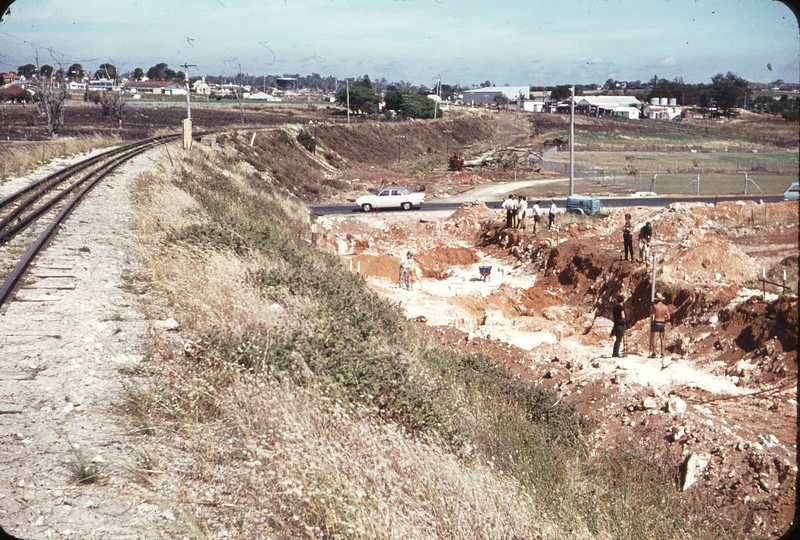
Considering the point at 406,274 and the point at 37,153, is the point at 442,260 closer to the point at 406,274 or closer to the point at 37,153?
the point at 406,274

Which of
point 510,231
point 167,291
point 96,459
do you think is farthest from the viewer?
point 510,231

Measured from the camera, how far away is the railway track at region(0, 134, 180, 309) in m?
12.5

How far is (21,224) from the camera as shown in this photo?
16094mm

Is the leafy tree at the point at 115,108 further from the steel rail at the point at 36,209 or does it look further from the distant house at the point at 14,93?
the steel rail at the point at 36,209

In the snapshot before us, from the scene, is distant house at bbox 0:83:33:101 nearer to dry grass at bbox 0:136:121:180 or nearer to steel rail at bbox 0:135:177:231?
dry grass at bbox 0:136:121:180

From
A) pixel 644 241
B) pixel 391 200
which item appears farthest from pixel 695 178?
pixel 644 241

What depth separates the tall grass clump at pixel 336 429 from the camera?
6148 millimetres

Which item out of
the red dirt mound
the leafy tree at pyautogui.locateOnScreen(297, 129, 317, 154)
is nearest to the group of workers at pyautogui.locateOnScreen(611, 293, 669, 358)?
the red dirt mound

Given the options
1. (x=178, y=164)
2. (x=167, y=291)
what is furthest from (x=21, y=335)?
(x=178, y=164)

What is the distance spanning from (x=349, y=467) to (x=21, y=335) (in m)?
5.28

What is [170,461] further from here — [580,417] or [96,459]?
[580,417]

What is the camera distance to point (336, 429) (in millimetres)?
7465

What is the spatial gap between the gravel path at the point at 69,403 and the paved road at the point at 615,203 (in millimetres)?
30380

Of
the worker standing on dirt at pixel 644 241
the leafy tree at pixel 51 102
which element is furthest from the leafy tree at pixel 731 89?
the leafy tree at pixel 51 102
